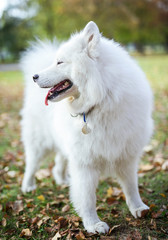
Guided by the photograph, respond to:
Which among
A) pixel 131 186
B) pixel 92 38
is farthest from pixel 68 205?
pixel 92 38

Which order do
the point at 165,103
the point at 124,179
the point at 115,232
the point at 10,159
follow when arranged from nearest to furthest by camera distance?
the point at 115,232 < the point at 124,179 < the point at 10,159 < the point at 165,103

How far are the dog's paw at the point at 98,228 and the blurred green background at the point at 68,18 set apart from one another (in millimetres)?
17623

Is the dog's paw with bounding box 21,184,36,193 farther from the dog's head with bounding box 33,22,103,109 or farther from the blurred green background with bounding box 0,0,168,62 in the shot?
the blurred green background with bounding box 0,0,168,62

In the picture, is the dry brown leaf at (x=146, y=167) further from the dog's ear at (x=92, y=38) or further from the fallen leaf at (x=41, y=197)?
the dog's ear at (x=92, y=38)

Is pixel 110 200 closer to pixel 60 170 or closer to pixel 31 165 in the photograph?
pixel 60 170

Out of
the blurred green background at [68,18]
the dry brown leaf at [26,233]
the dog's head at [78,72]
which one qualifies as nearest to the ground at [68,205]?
the dry brown leaf at [26,233]

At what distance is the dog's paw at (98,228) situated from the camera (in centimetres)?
239

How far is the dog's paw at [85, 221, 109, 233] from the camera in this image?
7.84 feet

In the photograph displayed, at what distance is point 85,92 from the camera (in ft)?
7.38

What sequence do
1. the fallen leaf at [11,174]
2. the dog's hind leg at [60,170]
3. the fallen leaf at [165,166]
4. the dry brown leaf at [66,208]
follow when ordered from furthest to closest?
the fallen leaf at [11,174]
the dog's hind leg at [60,170]
the fallen leaf at [165,166]
the dry brown leaf at [66,208]

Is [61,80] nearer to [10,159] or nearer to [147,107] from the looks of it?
[147,107]

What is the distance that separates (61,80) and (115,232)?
59.7 inches

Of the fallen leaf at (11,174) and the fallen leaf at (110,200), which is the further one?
the fallen leaf at (11,174)

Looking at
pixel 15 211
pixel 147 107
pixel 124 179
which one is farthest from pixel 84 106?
pixel 15 211
